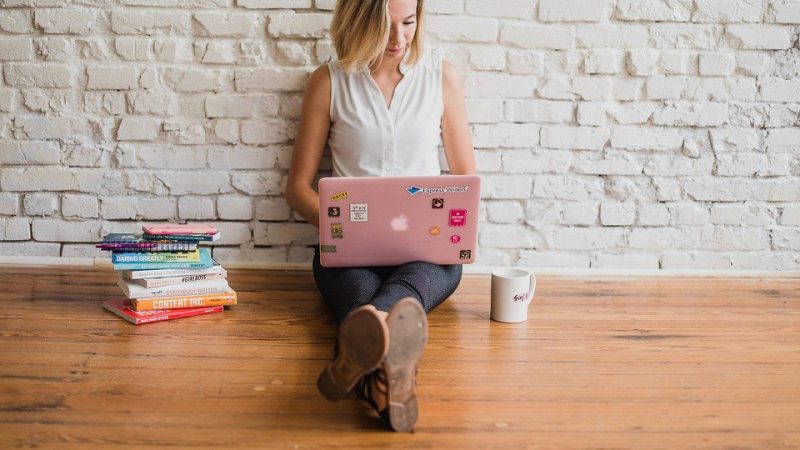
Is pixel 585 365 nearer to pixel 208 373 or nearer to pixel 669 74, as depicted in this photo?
pixel 208 373

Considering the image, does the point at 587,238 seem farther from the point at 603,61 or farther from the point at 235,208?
the point at 235,208

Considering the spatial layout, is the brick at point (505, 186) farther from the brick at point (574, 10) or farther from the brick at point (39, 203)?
the brick at point (39, 203)

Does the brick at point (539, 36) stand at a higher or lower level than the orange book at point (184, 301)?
higher

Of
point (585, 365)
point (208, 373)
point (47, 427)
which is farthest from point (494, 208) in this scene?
point (47, 427)

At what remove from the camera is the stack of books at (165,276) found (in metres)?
2.18

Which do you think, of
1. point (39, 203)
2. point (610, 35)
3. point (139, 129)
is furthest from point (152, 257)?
point (610, 35)

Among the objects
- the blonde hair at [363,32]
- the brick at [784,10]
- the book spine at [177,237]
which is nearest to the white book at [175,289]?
the book spine at [177,237]

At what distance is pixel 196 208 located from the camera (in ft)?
8.98

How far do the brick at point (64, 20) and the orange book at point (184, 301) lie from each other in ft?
3.26

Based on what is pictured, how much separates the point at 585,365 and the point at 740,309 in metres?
0.80

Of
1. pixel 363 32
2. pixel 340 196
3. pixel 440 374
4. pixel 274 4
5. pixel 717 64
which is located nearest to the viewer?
pixel 440 374

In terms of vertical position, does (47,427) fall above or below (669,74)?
below

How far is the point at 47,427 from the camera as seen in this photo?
1.51m

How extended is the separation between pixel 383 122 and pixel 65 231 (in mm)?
1167
